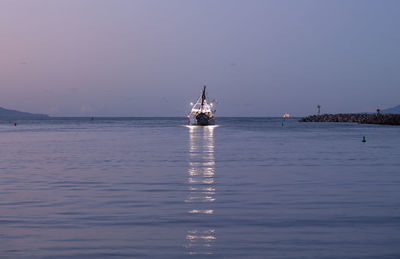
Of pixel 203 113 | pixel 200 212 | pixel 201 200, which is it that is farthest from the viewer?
pixel 203 113

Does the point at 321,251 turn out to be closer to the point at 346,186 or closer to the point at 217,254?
the point at 217,254

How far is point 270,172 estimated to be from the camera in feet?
86.7

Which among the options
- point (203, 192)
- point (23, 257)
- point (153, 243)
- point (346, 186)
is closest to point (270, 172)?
point (346, 186)

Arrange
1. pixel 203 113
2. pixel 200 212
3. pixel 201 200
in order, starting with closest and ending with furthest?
pixel 200 212 < pixel 201 200 < pixel 203 113

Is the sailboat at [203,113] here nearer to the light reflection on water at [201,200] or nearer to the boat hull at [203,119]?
Answer: the boat hull at [203,119]

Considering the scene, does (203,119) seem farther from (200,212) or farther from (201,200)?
(200,212)

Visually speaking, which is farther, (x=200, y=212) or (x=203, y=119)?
(x=203, y=119)

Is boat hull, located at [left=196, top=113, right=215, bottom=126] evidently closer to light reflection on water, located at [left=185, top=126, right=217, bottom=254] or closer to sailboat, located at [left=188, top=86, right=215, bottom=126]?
sailboat, located at [left=188, top=86, right=215, bottom=126]

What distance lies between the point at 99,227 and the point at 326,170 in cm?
1760

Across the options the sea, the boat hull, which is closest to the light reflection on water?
the sea

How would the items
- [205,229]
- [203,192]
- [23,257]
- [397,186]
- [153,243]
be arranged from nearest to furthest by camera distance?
[23,257], [153,243], [205,229], [203,192], [397,186]

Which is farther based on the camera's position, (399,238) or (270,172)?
(270,172)

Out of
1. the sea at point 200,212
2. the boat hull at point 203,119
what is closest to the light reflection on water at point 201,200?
the sea at point 200,212

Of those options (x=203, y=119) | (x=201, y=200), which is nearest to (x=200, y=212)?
(x=201, y=200)
